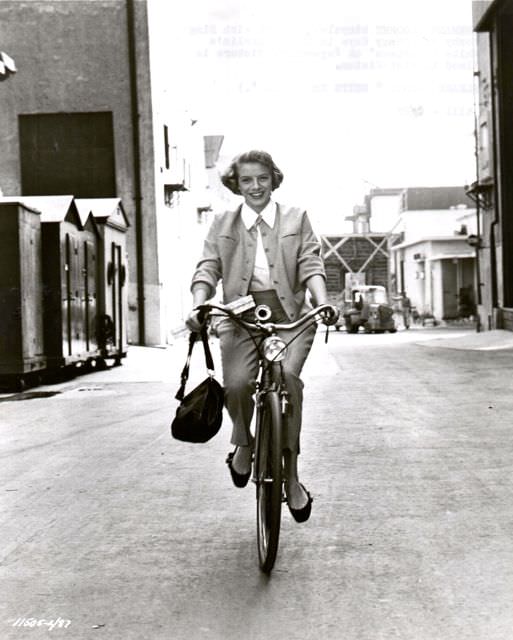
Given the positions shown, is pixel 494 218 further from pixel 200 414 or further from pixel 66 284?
pixel 200 414

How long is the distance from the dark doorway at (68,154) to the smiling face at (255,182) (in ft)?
80.9

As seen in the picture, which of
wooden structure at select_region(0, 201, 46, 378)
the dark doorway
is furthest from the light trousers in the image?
the dark doorway

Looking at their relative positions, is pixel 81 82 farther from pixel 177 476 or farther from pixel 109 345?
pixel 177 476

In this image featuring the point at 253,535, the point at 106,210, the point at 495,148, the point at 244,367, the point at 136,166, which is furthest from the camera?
the point at 495,148

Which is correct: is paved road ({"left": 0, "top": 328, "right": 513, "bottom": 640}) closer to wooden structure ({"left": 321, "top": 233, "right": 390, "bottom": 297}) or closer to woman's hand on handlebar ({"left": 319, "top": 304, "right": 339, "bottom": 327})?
woman's hand on handlebar ({"left": 319, "top": 304, "right": 339, "bottom": 327})

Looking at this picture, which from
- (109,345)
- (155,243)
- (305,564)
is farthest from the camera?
(155,243)

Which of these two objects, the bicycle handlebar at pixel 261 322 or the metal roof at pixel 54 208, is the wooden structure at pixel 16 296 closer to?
the metal roof at pixel 54 208

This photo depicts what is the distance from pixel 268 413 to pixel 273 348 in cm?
28

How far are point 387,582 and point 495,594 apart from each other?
→ 43cm

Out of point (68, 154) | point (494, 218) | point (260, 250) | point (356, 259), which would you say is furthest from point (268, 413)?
point (356, 259)

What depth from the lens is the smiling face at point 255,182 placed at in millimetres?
5066

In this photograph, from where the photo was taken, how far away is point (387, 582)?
14.1 feet

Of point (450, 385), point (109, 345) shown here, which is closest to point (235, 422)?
point (450, 385)

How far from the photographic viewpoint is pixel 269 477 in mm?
4367
